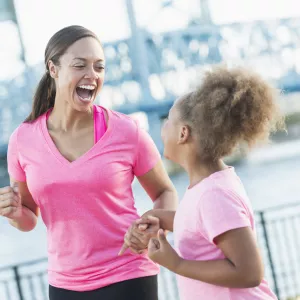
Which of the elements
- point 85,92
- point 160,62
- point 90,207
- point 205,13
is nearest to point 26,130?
point 85,92

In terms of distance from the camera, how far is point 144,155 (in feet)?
6.58

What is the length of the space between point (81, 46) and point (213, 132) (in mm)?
567

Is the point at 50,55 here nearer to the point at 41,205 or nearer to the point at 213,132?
the point at 41,205

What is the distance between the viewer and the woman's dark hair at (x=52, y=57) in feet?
6.49

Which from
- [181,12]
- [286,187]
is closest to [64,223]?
[286,187]

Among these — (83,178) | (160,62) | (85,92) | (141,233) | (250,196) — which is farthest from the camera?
(160,62)

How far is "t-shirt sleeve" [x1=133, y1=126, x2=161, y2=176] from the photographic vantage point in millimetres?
1994

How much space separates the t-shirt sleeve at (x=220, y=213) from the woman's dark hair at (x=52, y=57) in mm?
709

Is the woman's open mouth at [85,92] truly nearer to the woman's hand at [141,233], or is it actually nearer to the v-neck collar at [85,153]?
the v-neck collar at [85,153]

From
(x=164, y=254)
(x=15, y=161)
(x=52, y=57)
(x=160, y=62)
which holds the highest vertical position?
(x=160, y=62)

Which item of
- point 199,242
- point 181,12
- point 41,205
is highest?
point 181,12

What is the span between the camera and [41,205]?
1959 millimetres

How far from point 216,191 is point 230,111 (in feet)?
0.66

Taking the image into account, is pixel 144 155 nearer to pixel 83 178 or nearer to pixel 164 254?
pixel 83 178
